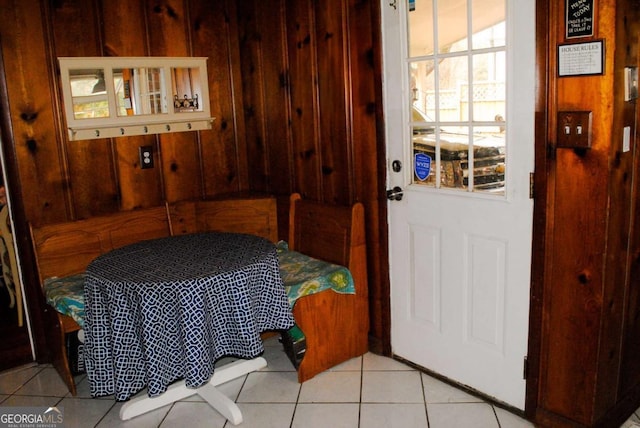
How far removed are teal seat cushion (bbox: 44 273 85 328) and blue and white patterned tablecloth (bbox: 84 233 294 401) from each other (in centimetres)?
25

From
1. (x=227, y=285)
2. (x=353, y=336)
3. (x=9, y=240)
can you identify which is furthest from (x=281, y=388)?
(x=9, y=240)

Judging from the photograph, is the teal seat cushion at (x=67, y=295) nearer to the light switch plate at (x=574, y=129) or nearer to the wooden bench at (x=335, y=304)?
the wooden bench at (x=335, y=304)

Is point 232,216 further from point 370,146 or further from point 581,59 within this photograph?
point 581,59

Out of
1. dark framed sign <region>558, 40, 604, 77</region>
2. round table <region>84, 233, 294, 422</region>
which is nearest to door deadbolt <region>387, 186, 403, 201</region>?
round table <region>84, 233, 294, 422</region>

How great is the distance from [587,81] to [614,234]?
611 mm

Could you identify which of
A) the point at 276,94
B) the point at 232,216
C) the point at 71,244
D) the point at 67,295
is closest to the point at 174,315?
the point at 67,295

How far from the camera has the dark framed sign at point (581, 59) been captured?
2.11 meters

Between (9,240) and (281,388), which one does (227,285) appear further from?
(9,240)

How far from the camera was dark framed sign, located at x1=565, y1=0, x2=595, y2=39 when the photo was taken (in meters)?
2.12

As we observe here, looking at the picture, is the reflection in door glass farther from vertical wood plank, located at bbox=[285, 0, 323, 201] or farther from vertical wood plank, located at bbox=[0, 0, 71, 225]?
vertical wood plank, located at bbox=[0, 0, 71, 225]

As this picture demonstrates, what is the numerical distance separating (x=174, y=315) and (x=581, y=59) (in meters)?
1.91

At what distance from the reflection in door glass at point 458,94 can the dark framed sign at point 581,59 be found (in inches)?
11.4

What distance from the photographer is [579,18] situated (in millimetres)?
2148

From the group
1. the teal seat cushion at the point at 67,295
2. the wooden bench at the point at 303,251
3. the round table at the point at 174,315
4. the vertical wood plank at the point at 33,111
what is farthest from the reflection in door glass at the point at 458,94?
the vertical wood plank at the point at 33,111
